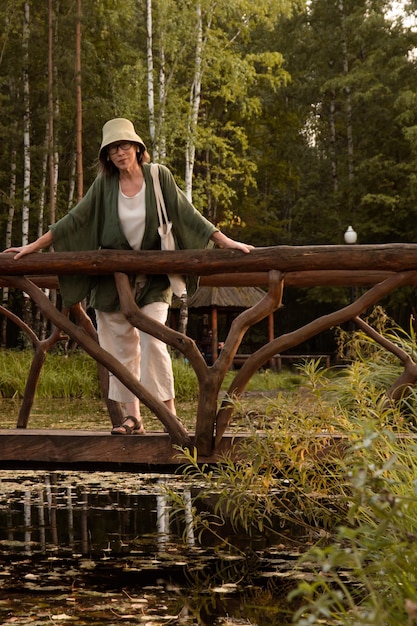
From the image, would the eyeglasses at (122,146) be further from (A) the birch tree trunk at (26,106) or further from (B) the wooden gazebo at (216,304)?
(B) the wooden gazebo at (216,304)

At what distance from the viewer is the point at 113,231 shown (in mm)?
5352

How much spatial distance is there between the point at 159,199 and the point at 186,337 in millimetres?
675

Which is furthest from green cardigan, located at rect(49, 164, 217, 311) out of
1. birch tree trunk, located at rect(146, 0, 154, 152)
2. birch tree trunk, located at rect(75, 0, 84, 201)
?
birch tree trunk, located at rect(146, 0, 154, 152)

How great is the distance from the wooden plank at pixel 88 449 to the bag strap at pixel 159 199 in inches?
39.6

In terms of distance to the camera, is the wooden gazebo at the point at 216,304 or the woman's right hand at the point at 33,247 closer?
the woman's right hand at the point at 33,247

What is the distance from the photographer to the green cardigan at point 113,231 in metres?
5.34

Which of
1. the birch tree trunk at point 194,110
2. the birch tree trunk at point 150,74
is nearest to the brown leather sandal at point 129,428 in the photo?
the birch tree trunk at point 150,74

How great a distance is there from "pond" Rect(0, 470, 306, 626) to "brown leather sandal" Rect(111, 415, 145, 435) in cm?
40

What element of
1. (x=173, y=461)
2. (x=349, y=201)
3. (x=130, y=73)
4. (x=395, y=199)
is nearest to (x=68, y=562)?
(x=173, y=461)

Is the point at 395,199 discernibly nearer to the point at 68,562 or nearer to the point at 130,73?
the point at 130,73

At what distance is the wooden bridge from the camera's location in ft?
16.2

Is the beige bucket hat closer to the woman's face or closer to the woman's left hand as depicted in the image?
the woman's face

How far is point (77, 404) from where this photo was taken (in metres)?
14.5

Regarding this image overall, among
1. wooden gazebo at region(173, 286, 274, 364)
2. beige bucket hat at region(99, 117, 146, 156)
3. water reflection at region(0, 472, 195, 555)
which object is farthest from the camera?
wooden gazebo at region(173, 286, 274, 364)
